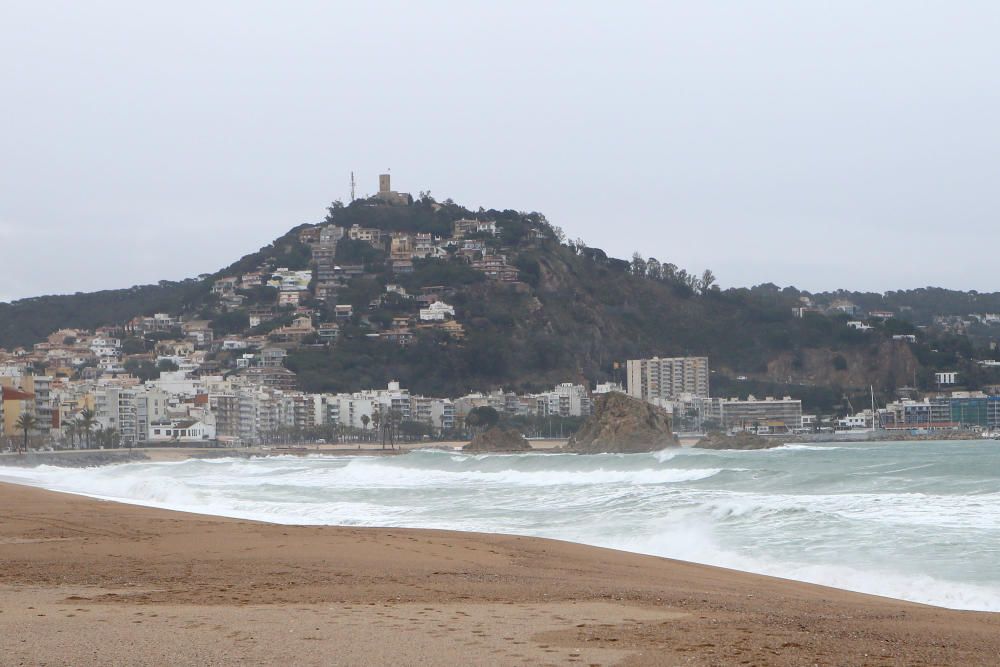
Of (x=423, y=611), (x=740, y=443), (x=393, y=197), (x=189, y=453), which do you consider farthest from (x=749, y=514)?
(x=393, y=197)

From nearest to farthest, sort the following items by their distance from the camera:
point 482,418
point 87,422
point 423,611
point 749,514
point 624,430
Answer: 1. point 423,611
2. point 749,514
3. point 624,430
4. point 87,422
5. point 482,418

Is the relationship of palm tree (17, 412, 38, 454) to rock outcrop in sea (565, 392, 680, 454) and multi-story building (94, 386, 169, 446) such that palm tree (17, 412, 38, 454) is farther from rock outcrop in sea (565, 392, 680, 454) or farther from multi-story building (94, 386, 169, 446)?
rock outcrop in sea (565, 392, 680, 454)

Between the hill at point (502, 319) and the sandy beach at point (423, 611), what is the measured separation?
104 meters

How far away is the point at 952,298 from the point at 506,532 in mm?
194350

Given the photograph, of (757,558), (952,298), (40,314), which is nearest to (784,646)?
(757,558)

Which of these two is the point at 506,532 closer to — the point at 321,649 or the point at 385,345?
the point at 321,649

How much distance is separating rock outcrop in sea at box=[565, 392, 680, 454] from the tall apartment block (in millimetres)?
44463

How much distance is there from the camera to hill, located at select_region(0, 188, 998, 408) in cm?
11925

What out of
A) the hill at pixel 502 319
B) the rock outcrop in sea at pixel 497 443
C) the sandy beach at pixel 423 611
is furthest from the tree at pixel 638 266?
the sandy beach at pixel 423 611

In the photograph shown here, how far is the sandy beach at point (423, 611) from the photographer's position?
6.55 metres

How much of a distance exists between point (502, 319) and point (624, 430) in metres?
49.7

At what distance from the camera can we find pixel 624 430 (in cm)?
7125

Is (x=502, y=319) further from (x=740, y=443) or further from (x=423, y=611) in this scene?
(x=423, y=611)

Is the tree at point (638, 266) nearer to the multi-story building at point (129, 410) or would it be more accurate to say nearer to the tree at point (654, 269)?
the tree at point (654, 269)
